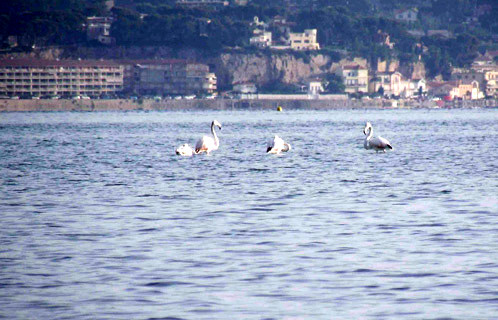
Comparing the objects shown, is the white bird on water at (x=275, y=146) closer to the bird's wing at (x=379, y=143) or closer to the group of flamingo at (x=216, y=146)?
the group of flamingo at (x=216, y=146)

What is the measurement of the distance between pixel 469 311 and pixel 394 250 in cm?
389

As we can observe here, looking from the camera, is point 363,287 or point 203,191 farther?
point 203,191

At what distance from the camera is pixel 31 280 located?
14.7 metres

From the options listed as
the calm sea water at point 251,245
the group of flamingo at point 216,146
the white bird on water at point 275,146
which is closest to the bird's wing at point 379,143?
the group of flamingo at point 216,146

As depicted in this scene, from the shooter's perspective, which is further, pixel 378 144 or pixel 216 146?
pixel 378 144

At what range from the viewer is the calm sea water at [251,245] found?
1331 centimetres

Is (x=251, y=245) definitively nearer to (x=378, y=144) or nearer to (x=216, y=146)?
(x=216, y=146)

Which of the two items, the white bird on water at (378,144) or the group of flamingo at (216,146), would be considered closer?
the group of flamingo at (216,146)

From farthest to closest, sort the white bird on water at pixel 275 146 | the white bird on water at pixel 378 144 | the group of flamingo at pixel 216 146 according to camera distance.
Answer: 1. the white bird on water at pixel 378 144
2. the white bird on water at pixel 275 146
3. the group of flamingo at pixel 216 146

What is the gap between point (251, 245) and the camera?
1733 centimetres

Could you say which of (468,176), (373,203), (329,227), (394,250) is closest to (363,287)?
(394,250)

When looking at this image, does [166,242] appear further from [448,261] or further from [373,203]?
[373,203]

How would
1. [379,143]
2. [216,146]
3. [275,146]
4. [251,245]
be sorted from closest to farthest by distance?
[251,245] → [216,146] → [275,146] → [379,143]

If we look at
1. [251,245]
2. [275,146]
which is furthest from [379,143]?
[251,245]
